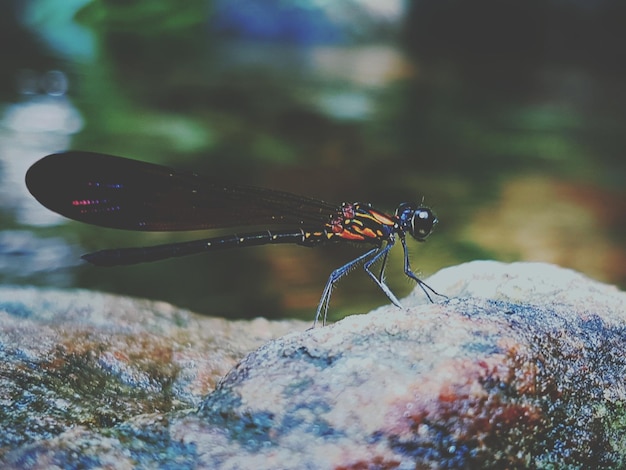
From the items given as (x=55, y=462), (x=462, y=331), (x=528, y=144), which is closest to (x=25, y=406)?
(x=55, y=462)

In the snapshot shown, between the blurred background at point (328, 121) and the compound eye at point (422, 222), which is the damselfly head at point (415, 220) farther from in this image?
the blurred background at point (328, 121)

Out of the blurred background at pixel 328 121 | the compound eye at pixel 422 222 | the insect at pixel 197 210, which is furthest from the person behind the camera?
the blurred background at pixel 328 121

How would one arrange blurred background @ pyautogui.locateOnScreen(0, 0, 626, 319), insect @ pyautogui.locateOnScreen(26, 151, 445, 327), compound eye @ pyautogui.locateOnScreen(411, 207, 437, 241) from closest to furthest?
1. insect @ pyautogui.locateOnScreen(26, 151, 445, 327)
2. compound eye @ pyautogui.locateOnScreen(411, 207, 437, 241)
3. blurred background @ pyautogui.locateOnScreen(0, 0, 626, 319)

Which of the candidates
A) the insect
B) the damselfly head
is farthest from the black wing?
the damselfly head

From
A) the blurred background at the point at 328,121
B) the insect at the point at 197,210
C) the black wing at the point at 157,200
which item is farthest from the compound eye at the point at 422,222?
the black wing at the point at 157,200

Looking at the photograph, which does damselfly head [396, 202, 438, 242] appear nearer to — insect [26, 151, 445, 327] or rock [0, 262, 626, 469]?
insect [26, 151, 445, 327]

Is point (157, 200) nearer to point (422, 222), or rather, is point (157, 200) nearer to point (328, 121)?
point (422, 222)

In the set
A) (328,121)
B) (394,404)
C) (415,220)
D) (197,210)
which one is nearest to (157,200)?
(197,210)
